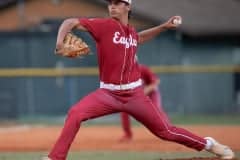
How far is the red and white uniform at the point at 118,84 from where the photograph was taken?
285 inches

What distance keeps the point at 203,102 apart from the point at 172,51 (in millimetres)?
1840

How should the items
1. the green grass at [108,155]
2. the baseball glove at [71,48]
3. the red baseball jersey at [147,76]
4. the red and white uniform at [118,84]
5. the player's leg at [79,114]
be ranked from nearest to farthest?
1. the baseball glove at [71,48]
2. the player's leg at [79,114]
3. the red and white uniform at [118,84]
4. the green grass at [108,155]
5. the red baseball jersey at [147,76]

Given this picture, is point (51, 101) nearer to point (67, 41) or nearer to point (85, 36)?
point (85, 36)

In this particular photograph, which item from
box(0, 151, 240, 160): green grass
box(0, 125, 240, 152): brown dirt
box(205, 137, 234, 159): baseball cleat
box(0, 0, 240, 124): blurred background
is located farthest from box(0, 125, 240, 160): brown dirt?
box(0, 0, 240, 124): blurred background

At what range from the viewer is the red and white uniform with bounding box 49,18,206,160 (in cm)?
723

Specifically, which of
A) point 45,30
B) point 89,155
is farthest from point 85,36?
point 89,155

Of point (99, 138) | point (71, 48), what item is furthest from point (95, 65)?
point (71, 48)

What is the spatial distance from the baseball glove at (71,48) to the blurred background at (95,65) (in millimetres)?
13467

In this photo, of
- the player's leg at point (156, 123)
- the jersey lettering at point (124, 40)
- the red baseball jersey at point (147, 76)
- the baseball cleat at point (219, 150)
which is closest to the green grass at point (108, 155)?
the baseball cleat at point (219, 150)

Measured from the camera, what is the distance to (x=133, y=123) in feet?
59.9

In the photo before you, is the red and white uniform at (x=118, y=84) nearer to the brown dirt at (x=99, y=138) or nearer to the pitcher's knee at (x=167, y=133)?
the pitcher's knee at (x=167, y=133)

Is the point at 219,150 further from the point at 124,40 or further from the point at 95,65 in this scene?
the point at 95,65

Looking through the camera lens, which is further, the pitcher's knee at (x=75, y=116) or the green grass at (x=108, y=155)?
the green grass at (x=108, y=155)

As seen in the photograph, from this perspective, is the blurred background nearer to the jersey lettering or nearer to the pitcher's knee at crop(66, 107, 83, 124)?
the jersey lettering
